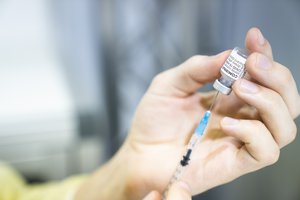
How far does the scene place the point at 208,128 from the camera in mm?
518

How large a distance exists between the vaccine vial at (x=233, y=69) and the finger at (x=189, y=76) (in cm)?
3

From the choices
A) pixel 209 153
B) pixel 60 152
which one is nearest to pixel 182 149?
pixel 209 153

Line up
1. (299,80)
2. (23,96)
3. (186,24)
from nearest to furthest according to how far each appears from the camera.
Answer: (299,80) → (186,24) → (23,96)

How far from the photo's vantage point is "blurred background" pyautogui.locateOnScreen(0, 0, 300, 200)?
5.66 feet

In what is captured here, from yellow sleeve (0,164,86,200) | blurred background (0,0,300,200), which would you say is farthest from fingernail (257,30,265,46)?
blurred background (0,0,300,200)

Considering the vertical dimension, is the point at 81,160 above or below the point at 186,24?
below

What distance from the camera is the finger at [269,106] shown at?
0.41 m

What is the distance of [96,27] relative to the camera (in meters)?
1.95

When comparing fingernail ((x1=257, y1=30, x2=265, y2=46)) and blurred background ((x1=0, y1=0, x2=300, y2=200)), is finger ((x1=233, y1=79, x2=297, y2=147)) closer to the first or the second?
fingernail ((x1=257, y1=30, x2=265, y2=46))

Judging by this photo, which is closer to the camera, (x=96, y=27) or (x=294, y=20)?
(x=294, y=20)

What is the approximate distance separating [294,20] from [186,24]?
2.53ft

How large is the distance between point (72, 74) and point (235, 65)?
174 cm

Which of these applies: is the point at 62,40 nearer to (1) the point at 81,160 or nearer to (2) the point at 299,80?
(1) the point at 81,160

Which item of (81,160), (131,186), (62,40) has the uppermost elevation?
(131,186)
